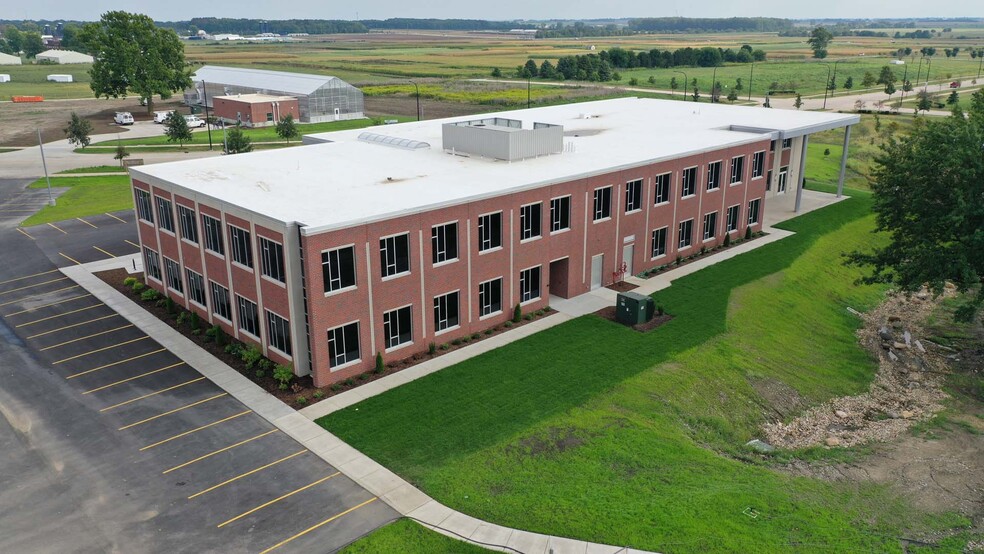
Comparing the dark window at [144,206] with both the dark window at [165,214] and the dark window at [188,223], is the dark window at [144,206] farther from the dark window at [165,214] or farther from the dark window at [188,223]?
the dark window at [188,223]

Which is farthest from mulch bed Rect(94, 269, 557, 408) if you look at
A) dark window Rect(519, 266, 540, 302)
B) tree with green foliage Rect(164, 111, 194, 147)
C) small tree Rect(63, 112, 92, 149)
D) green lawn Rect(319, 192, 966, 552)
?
small tree Rect(63, 112, 92, 149)

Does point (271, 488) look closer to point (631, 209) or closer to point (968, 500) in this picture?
point (968, 500)

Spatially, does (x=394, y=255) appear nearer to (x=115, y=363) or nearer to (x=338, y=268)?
(x=338, y=268)

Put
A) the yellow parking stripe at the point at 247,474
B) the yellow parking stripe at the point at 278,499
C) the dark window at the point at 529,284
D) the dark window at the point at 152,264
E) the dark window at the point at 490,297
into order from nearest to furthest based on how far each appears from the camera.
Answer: the yellow parking stripe at the point at 278,499
the yellow parking stripe at the point at 247,474
the dark window at the point at 490,297
the dark window at the point at 529,284
the dark window at the point at 152,264

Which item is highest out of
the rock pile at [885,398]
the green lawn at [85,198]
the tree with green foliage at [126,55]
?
the tree with green foliage at [126,55]

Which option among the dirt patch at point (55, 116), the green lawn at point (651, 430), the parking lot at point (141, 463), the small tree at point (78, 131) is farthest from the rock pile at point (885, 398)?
the dirt patch at point (55, 116)

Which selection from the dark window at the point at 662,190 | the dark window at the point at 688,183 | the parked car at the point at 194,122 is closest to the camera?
the dark window at the point at 662,190

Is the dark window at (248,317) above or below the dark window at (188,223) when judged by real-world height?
below

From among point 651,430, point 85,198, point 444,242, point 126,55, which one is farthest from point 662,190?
point 126,55
